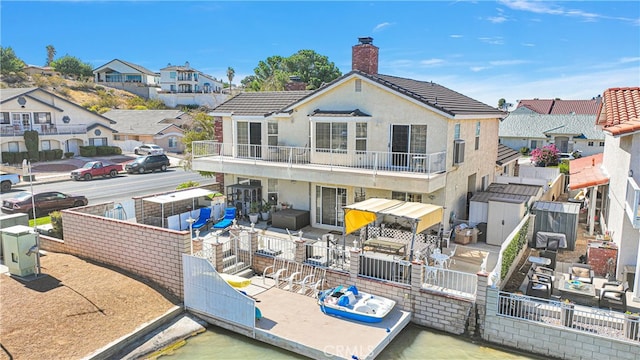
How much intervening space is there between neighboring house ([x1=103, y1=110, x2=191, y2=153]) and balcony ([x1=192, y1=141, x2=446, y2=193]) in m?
37.5

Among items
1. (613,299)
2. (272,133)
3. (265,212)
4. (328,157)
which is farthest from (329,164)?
(613,299)

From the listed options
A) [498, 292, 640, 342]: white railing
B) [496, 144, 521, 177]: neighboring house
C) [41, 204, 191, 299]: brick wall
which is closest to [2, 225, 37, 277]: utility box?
[41, 204, 191, 299]: brick wall

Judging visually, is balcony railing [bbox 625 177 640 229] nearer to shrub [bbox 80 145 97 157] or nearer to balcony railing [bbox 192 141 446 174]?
balcony railing [bbox 192 141 446 174]

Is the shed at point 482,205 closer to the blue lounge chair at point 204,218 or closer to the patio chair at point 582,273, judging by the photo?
the patio chair at point 582,273

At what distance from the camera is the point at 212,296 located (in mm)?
13531

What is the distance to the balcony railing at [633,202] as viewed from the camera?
12348 mm

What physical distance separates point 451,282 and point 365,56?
1265cm

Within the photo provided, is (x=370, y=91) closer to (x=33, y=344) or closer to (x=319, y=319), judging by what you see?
(x=319, y=319)

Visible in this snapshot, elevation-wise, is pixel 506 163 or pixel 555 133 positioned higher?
pixel 555 133

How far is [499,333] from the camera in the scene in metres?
12.3

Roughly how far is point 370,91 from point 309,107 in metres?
3.45

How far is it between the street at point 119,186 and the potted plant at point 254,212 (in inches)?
442

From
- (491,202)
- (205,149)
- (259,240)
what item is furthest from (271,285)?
(205,149)

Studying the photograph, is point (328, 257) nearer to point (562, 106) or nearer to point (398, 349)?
point (398, 349)
